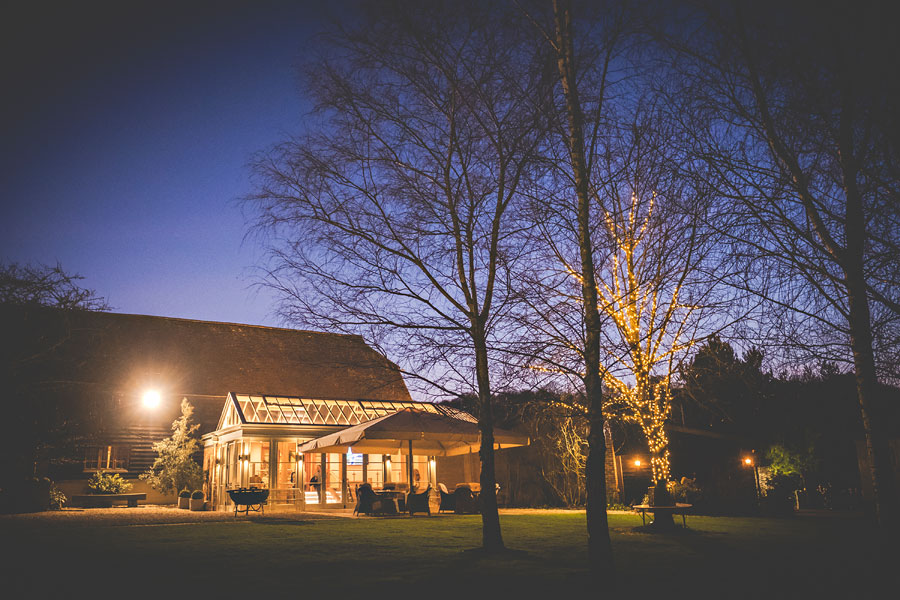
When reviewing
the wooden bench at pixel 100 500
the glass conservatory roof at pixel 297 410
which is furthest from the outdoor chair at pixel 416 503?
the wooden bench at pixel 100 500

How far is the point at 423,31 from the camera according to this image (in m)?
8.44

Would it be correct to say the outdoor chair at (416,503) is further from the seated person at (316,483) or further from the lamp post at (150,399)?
the lamp post at (150,399)

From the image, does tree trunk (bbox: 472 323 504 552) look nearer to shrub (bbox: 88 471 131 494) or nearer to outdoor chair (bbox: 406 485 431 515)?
outdoor chair (bbox: 406 485 431 515)

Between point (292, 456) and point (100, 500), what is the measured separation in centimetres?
719

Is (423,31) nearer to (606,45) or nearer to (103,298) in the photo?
(606,45)

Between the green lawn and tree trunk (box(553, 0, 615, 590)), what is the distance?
1.21 feet

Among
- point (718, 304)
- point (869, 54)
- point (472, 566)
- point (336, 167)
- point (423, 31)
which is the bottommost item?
point (472, 566)

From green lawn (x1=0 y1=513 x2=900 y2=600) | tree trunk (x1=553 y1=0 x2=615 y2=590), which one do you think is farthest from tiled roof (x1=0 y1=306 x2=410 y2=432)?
tree trunk (x1=553 y1=0 x2=615 y2=590)

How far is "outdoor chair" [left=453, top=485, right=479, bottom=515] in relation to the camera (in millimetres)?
19062

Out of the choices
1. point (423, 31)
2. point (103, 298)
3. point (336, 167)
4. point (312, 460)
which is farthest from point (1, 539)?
point (312, 460)

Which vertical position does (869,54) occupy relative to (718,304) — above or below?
above

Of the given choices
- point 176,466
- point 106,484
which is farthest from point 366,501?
point 106,484

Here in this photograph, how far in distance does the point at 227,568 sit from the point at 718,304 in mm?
6421

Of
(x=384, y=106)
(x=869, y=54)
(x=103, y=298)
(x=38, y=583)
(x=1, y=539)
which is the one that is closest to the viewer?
(x=869, y=54)
